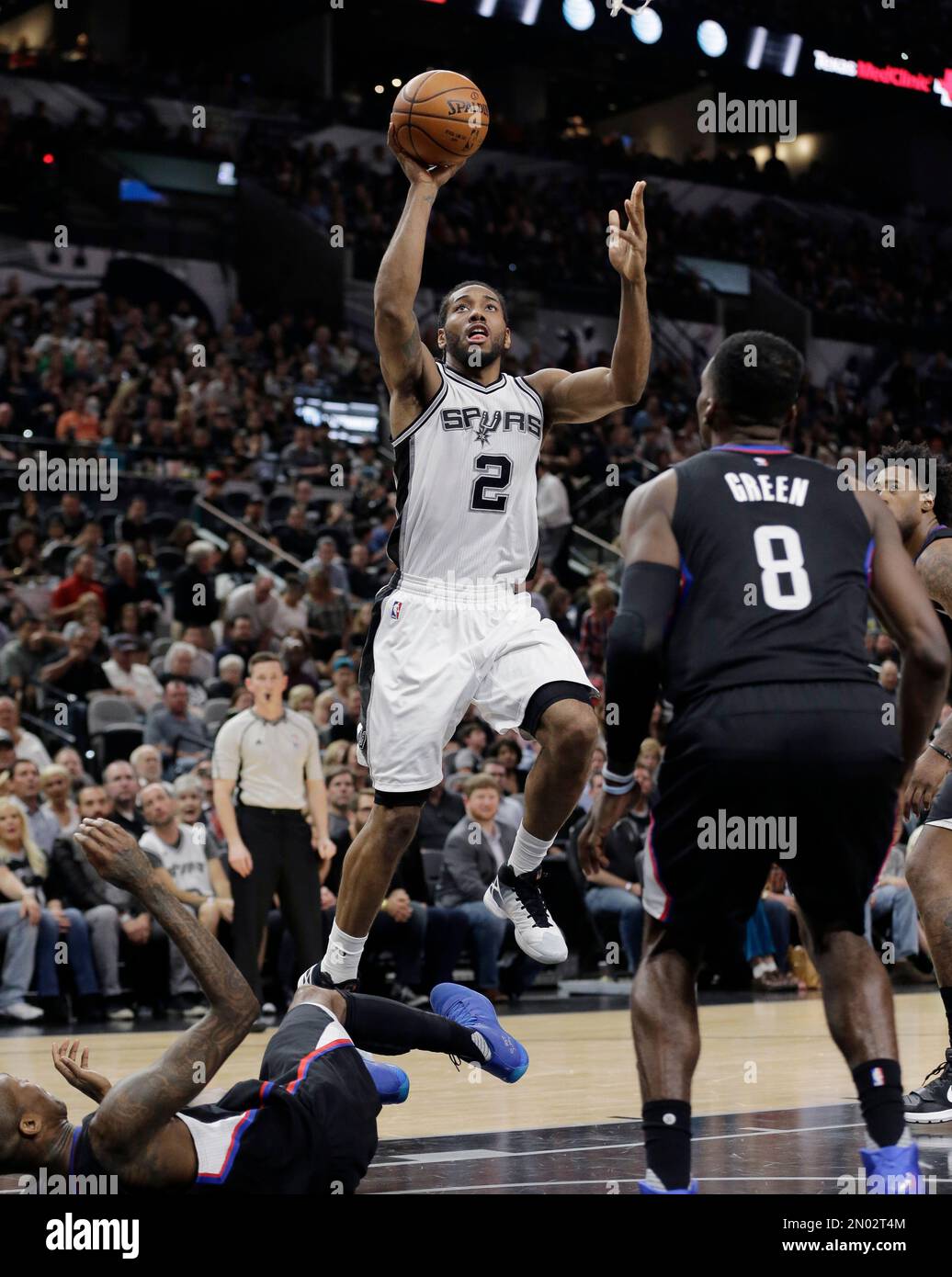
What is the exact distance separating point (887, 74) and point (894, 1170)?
1130 inches

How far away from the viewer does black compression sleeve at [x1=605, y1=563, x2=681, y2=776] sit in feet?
12.7

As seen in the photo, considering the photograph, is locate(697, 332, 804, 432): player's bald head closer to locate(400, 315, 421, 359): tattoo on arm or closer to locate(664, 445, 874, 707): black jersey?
locate(664, 445, 874, 707): black jersey

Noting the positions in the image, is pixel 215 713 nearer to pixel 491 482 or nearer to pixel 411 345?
pixel 491 482

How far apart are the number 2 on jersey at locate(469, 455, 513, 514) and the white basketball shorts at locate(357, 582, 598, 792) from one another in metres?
0.34

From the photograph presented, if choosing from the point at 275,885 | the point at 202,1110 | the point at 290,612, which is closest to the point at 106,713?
the point at 290,612

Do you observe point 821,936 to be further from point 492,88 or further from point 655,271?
point 492,88

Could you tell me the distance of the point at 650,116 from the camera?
33156 millimetres

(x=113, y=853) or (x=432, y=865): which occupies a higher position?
(x=113, y=853)

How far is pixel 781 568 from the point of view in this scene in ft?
13.0

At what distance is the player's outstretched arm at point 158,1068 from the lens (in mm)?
3977

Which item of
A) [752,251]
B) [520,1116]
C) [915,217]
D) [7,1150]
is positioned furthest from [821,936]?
[915,217]

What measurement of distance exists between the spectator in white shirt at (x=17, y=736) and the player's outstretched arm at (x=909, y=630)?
811 centimetres

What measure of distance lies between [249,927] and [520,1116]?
11.0 ft

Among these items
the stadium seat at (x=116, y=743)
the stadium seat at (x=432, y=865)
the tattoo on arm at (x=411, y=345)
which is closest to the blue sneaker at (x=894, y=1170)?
the tattoo on arm at (x=411, y=345)
